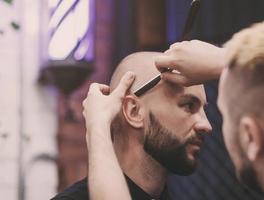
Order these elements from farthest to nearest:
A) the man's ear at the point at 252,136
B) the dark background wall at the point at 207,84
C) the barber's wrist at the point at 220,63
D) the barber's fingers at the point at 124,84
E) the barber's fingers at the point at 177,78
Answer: the dark background wall at the point at 207,84 < the barber's fingers at the point at 124,84 < the barber's fingers at the point at 177,78 < the barber's wrist at the point at 220,63 < the man's ear at the point at 252,136

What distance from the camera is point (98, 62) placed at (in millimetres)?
4254

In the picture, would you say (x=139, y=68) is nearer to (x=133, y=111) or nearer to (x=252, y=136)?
(x=133, y=111)

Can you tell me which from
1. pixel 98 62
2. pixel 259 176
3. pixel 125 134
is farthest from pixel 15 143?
pixel 259 176

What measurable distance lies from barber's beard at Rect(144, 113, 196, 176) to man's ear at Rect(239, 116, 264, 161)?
924 millimetres

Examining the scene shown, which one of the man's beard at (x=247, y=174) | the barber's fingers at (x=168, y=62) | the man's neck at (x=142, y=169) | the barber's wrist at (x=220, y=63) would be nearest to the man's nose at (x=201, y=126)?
the man's neck at (x=142, y=169)

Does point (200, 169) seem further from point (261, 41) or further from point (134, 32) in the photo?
point (261, 41)

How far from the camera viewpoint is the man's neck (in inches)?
93.6

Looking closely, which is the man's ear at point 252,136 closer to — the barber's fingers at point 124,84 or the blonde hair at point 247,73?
the blonde hair at point 247,73

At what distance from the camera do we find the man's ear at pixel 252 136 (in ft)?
4.75

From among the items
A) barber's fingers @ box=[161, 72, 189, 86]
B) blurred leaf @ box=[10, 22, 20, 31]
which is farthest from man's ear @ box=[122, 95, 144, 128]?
blurred leaf @ box=[10, 22, 20, 31]

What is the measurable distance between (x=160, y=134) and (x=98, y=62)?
6.28 ft

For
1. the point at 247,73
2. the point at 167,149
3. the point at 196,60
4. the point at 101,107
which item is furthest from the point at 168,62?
the point at 167,149

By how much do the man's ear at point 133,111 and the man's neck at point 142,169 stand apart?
3.5 inches

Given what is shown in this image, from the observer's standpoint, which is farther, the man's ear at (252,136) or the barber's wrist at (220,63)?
the barber's wrist at (220,63)
